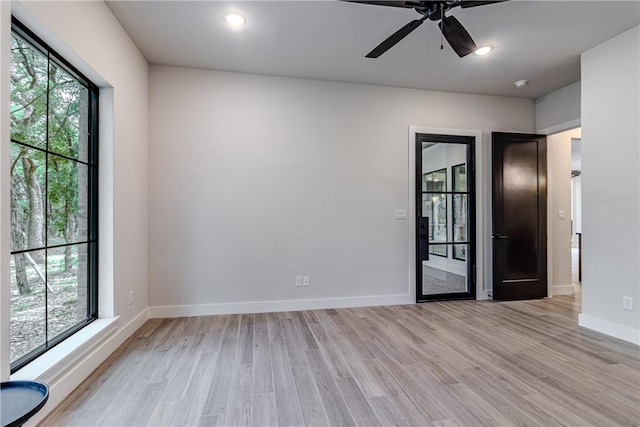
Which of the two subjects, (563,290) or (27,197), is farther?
(563,290)

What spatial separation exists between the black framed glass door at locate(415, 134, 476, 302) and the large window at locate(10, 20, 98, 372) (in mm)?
3681

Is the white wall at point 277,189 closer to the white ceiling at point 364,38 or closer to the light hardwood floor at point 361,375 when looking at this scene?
the white ceiling at point 364,38

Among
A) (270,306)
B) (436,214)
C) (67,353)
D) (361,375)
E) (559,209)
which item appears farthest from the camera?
(559,209)

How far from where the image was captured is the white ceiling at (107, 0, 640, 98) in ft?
8.14

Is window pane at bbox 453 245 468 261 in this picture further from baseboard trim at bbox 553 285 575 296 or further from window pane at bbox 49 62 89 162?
window pane at bbox 49 62 89 162

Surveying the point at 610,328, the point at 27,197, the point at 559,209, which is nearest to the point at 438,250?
the point at 610,328

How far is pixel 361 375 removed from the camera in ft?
7.17

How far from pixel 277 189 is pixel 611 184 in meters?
3.50

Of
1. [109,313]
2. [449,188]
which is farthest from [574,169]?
[109,313]

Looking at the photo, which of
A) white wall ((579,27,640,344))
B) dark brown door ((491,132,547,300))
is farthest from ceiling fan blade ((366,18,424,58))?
dark brown door ((491,132,547,300))

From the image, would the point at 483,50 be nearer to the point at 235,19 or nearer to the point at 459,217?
the point at 459,217

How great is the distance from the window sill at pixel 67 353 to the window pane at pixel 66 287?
0.40 ft

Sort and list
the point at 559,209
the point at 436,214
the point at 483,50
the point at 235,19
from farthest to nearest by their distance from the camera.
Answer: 1. the point at 559,209
2. the point at 436,214
3. the point at 483,50
4. the point at 235,19

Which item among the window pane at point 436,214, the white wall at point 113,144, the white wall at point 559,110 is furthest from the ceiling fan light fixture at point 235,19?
the white wall at point 559,110
